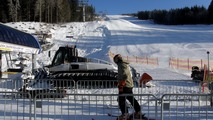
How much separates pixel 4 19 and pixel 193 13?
52.0 metres

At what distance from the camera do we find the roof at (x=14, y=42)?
1738 centimetres

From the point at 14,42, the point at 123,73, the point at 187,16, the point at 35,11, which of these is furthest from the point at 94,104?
the point at 187,16

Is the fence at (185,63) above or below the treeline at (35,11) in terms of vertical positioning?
below

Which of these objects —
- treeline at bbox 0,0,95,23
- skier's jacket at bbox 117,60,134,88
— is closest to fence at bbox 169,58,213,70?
skier's jacket at bbox 117,60,134,88

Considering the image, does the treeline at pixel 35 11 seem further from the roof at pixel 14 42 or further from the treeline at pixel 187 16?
the roof at pixel 14 42

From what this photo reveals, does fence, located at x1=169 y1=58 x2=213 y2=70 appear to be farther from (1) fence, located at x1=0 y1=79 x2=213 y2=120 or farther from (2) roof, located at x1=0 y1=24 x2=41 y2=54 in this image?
(2) roof, located at x1=0 y1=24 x2=41 y2=54

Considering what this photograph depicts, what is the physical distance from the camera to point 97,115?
34.8ft

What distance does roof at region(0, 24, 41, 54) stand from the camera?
17.4 meters

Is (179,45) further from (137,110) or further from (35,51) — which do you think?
(137,110)

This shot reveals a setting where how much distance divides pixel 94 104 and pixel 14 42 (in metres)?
8.32

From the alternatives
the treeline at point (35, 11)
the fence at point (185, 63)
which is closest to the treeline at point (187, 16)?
the treeline at point (35, 11)

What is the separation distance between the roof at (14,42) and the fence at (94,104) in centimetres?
226

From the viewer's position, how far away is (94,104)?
41.1 feet

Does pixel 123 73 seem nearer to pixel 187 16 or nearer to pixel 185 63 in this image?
pixel 185 63
